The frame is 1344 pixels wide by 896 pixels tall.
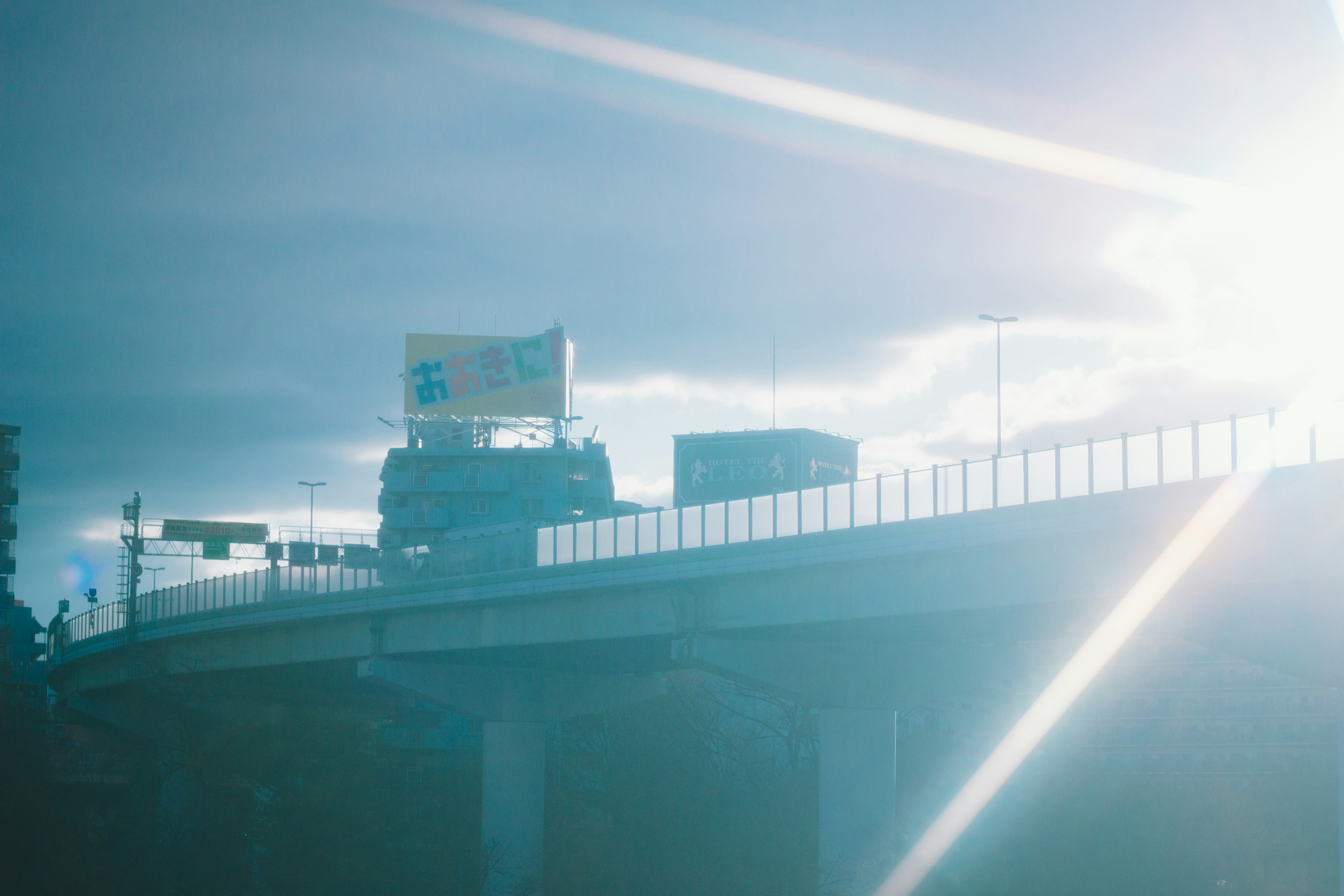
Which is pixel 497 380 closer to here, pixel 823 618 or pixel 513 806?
pixel 513 806

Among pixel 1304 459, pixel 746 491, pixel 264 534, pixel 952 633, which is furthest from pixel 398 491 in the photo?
pixel 1304 459

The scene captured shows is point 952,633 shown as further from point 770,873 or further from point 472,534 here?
point 472,534

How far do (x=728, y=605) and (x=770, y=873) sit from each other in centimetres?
2039

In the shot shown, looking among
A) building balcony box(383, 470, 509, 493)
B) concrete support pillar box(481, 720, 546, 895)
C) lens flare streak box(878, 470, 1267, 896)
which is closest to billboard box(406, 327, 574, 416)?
building balcony box(383, 470, 509, 493)

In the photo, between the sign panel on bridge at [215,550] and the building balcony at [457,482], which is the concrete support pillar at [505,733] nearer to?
the sign panel on bridge at [215,550]

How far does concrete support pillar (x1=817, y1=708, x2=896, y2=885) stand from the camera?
1661 inches

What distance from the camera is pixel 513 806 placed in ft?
169

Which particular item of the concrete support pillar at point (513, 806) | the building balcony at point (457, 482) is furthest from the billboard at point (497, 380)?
the concrete support pillar at point (513, 806)

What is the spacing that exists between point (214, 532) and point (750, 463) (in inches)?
1949

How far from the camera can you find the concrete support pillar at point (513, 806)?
50094 mm

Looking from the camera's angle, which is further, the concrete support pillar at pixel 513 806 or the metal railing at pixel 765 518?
the concrete support pillar at pixel 513 806

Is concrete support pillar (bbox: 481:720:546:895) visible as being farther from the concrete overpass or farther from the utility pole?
the utility pole

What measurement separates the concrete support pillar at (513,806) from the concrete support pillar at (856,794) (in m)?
12.9

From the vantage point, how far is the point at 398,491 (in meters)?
116
